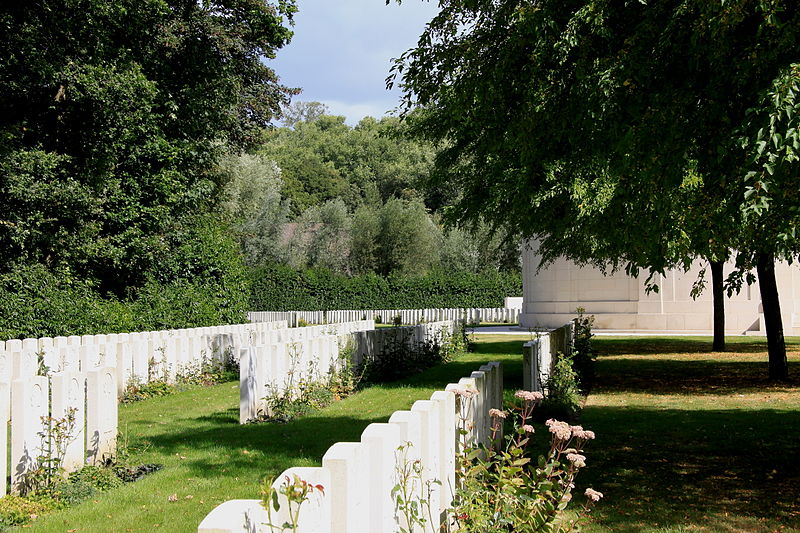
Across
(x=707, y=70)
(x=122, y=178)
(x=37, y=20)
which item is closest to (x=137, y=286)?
(x=122, y=178)

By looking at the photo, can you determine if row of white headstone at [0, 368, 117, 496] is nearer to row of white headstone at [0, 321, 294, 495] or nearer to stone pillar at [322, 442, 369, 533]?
row of white headstone at [0, 321, 294, 495]

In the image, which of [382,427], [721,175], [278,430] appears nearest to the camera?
[382,427]

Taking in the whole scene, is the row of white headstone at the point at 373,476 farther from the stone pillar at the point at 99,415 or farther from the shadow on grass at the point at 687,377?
the shadow on grass at the point at 687,377

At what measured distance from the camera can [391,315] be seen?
4141cm

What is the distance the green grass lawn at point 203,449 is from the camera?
5.41 m

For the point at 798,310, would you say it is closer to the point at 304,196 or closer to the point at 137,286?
the point at 137,286

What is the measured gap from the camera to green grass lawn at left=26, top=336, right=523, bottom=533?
541cm

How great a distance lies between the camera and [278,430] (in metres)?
8.81

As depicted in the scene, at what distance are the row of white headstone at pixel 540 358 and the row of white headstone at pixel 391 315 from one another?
66.5ft

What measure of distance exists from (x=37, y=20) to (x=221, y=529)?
17061mm

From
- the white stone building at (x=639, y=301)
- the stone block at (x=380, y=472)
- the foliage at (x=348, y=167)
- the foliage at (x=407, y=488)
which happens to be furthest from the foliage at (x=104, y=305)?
the foliage at (x=348, y=167)

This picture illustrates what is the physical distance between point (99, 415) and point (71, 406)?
1.24 feet

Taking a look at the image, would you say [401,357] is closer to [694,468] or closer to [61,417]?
[694,468]

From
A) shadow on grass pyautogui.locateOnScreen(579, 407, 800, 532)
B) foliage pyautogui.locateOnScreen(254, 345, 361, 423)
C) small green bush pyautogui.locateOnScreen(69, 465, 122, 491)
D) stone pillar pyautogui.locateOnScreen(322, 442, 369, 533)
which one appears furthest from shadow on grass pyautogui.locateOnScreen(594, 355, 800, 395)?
stone pillar pyautogui.locateOnScreen(322, 442, 369, 533)
